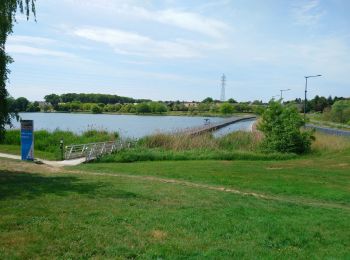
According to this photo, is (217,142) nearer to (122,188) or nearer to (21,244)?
(122,188)

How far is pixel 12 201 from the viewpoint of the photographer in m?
10.1

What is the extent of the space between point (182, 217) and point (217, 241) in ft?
5.85

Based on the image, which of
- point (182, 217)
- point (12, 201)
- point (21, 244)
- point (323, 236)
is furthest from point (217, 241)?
point (12, 201)

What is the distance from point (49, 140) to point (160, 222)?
2958 cm

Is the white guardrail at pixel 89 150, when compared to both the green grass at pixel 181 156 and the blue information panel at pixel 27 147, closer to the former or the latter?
the green grass at pixel 181 156

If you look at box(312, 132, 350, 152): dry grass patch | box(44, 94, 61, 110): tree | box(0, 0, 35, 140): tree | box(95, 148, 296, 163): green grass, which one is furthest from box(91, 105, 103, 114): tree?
box(0, 0, 35, 140): tree

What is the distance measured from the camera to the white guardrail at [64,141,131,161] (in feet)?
96.4

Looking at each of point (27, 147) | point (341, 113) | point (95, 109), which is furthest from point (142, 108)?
point (27, 147)

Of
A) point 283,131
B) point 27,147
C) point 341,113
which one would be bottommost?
point 27,147

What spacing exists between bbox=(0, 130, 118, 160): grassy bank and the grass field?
56.1 ft

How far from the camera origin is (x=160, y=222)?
8.94m

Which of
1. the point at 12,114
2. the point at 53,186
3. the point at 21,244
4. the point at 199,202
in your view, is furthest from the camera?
the point at 12,114

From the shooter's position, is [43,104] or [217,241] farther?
[43,104]

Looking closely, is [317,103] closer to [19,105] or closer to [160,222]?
[19,105]
